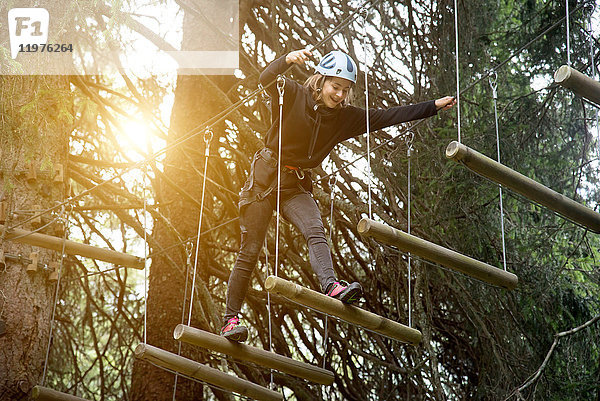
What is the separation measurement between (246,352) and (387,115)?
61.3 inches

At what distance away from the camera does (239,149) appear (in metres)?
7.66

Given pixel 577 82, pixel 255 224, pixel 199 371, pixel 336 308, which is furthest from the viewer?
pixel 199 371

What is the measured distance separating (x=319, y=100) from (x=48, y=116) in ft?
8.22

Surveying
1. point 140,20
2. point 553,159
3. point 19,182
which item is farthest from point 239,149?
point 553,159

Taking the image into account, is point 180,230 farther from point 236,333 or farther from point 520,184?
point 520,184

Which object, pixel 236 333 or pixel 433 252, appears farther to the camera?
pixel 236 333

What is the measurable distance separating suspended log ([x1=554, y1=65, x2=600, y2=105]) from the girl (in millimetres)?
1163

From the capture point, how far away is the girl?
4500mm

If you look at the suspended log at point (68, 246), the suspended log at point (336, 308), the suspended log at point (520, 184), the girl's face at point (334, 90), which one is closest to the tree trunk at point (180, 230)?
the suspended log at point (68, 246)

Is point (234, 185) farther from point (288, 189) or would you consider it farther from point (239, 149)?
point (288, 189)

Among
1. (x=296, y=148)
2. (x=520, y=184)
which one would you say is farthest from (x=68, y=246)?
(x=520, y=184)

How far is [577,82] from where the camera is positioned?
3.34 m

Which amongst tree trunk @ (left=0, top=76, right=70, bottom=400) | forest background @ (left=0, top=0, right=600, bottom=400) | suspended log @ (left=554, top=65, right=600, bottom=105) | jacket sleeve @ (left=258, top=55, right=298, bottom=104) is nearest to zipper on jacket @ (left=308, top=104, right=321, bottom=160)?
jacket sleeve @ (left=258, top=55, right=298, bottom=104)

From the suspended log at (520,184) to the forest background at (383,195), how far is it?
1.64 m
